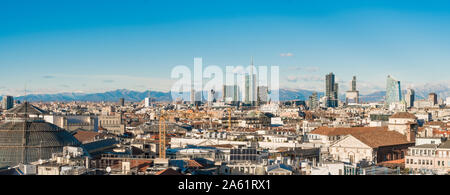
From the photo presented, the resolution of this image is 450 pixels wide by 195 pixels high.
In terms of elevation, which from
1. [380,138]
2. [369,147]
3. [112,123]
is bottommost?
[112,123]

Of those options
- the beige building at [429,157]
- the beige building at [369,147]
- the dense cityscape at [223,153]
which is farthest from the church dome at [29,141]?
the beige building at [429,157]

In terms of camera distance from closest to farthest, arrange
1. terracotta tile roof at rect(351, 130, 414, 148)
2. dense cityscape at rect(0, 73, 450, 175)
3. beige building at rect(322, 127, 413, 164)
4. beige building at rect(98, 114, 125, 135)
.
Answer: dense cityscape at rect(0, 73, 450, 175) → beige building at rect(322, 127, 413, 164) → terracotta tile roof at rect(351, 130, 414, 148) → beige building at rect(98, 114, 125, 135)

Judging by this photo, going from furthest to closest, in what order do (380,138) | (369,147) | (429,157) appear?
1. (380,138)
2. (369,147)
3. (429,157)

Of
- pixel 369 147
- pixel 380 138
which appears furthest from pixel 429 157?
pixel 380 138

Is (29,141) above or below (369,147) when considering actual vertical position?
above

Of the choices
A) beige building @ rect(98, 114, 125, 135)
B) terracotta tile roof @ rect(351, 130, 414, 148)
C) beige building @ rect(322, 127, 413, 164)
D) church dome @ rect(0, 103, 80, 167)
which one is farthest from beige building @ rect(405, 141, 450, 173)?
beige building @ rect(98, 114, 125, 135)

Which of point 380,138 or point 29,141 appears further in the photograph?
point 380,138

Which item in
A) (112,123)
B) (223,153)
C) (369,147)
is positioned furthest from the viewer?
(112,123)

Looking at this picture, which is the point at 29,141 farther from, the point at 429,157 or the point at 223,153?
the point at 429,157

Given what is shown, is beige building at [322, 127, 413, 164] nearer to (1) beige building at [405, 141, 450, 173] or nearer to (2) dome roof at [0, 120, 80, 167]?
(1) beige building at [405, 141, 450, 173]
